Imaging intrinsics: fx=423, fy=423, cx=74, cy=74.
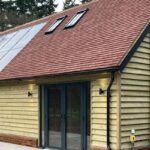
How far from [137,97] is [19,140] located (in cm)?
552

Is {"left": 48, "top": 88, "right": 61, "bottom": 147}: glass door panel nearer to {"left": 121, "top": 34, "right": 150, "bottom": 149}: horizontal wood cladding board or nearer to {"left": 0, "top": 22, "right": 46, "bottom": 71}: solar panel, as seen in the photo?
{"left": 121, "top": 34, "right": 150, "bottom": 149}: horizontal wood cladding board

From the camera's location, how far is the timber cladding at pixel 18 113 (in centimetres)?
1505

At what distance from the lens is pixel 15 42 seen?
64.7 feet

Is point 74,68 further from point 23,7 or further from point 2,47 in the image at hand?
point 23,7

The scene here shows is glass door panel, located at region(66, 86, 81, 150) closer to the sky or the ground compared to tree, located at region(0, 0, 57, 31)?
closer to the ground

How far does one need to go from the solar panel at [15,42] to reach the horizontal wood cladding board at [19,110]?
1510 mm

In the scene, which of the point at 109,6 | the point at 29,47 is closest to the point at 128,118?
the point at 109,6

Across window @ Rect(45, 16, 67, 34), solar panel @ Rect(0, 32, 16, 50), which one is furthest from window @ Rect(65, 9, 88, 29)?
solar panel @ Rect(0, 32, 16, 50)

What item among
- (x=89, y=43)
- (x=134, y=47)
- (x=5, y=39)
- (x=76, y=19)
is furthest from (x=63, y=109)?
(x=5, y=39)

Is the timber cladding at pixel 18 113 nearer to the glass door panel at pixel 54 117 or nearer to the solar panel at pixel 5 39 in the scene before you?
the glass door panel at pixel 54 117

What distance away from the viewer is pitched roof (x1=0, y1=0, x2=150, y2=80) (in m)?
12.4

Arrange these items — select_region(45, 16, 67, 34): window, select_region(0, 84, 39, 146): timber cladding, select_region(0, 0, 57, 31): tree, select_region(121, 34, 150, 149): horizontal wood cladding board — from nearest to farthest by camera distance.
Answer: select_region(121, 34, 150, 149): horizontal wood cladding board < select_region(0, 84, 39, 146): timber cladding < select_region(45, 16, 67, 34): window < select_region(0, 0, 57, 31): tree

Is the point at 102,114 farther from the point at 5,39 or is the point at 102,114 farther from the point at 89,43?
the point at 5,39

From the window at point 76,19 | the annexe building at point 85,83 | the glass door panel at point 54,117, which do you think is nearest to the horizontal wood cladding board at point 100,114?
the annexe building at point 85,83
